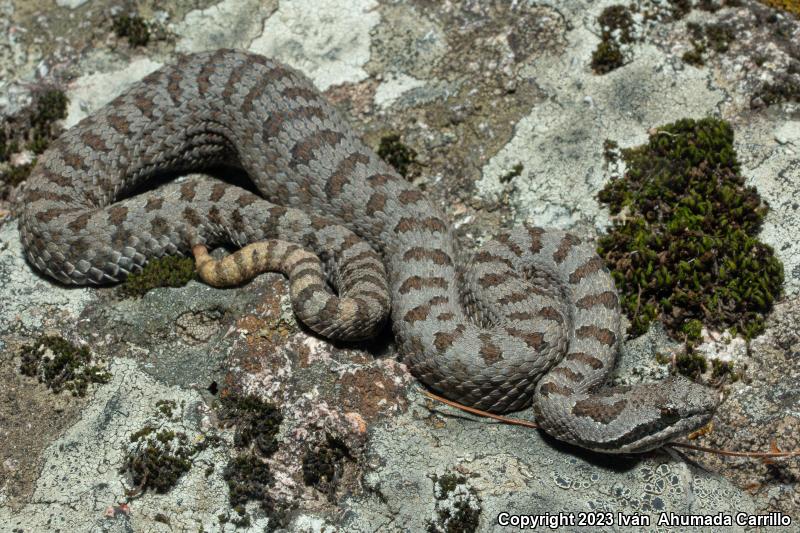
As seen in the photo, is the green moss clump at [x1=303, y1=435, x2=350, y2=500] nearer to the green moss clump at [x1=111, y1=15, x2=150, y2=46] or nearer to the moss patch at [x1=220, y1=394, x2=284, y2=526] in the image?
the moss patch at [x1=220, y1=394, x2=284, y2=526]

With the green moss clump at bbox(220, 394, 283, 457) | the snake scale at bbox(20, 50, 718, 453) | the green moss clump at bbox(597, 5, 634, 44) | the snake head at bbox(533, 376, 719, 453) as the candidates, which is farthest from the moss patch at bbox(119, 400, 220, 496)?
the green moss clump at bbox(597, 5, 634, 44)

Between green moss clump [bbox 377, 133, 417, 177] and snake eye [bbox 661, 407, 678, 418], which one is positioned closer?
snake eye [bbox 661, 407, 678, 418]

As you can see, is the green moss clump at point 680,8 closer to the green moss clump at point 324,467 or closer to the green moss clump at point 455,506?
the green moss clump at point 455,506

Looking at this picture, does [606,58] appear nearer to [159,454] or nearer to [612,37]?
[612,37]

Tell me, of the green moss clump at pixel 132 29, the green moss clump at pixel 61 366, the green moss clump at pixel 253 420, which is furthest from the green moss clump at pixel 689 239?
the green moss clump at pixel 132 29

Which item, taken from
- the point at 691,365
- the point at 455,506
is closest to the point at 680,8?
the point at 691,365
